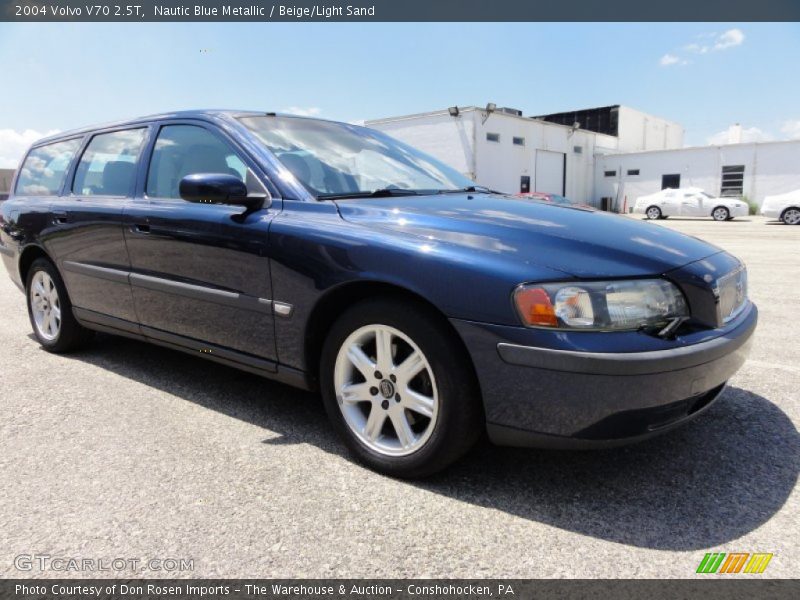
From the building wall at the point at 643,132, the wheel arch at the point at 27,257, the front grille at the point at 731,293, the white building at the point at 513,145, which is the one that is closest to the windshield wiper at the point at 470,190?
the front grille at the point at 731,293

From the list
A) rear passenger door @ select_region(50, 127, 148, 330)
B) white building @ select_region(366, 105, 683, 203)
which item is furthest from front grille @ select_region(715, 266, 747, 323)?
white building @ select_region(366, 105, 683, 203)

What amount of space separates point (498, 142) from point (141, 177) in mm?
28486

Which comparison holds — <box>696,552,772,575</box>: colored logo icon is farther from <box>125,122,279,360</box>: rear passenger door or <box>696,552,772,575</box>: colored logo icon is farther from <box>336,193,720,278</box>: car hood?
<box>125,122,279,360</box>: rear passenger door

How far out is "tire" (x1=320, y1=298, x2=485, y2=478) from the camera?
220cm

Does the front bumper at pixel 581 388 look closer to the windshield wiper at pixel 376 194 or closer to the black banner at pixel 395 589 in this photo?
the black banner at pixel 395 589

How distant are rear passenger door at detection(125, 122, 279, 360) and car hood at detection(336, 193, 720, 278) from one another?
54 cm

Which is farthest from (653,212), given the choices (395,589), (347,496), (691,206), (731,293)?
(395,589)

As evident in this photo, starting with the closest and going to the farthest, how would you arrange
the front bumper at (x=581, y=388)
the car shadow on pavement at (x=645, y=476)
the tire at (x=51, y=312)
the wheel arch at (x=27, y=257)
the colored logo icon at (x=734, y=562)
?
the colored logo icon at (x=734, y=562) < the front bumper at (x=581, y=388) < the car shadow on pavement at (x=645, y=476) < the tire at (x=51, y=312) < the wheel arch at (x=27, y=257)

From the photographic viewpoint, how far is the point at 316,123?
343cm

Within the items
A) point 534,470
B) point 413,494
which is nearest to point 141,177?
point 413,494

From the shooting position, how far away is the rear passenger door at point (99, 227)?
3.59 metres

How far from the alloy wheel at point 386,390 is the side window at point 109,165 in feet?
6.76

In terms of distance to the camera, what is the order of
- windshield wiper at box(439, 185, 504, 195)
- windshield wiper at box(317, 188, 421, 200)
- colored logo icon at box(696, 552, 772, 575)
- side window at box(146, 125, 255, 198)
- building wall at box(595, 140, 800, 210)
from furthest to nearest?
1. building wall at box(595, 140, 800, 210)
2. windshield wiper at box(439, 185, 504, 195)
3. side window at box(146, 125, 255, 198)
4. windshield wiper at box(317, 188, 421, 200)
5. colored logo icon at box(696, 552, 772, 575)

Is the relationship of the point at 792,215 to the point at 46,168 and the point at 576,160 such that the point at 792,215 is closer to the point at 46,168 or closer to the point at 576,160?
the point at 576,160
